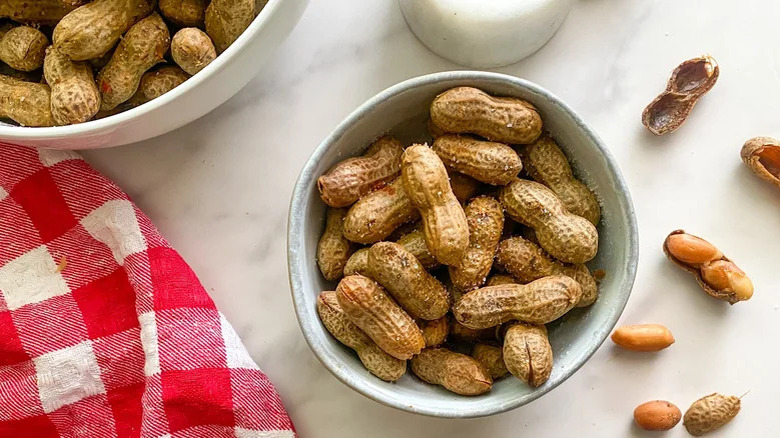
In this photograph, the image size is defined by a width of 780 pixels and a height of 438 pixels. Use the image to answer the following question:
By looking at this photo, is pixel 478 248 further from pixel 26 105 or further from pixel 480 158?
pixel 26 105

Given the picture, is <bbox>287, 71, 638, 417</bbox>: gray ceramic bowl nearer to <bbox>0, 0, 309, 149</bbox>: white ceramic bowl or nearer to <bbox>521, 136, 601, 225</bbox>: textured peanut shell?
<bbox>521, 136, 601, 225</bbox>: textured peanut shell

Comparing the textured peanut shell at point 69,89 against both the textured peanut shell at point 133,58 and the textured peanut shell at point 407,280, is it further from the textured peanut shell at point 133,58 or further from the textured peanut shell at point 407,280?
the textured peanut shell at point 407,280

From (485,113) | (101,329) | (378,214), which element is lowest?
(101,329)

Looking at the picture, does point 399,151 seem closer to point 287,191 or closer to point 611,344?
point 287,191

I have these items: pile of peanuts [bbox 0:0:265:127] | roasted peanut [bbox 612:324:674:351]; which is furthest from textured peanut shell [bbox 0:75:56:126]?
roasted peanut [bbox 612:324:674:351]

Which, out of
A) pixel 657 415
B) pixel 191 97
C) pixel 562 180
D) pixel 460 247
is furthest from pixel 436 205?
pixel 657 415

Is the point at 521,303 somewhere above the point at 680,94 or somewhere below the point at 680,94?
below

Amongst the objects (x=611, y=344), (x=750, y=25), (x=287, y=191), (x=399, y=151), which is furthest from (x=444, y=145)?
(x=750, y=25)

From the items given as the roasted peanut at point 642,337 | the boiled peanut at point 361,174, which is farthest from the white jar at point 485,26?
the roasted peanut at point 642,337
